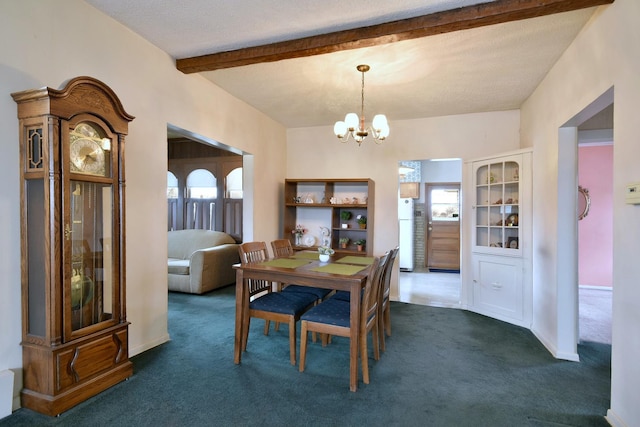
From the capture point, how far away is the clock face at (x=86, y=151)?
2.06 meters

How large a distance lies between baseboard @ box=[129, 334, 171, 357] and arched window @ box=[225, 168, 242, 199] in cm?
324

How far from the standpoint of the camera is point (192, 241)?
558cm

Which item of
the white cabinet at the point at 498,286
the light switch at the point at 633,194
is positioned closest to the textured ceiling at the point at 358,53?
the light switch at the point at 633,194

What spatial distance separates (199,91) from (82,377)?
2.64 m

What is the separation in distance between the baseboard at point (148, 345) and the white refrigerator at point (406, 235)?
16.0 feet

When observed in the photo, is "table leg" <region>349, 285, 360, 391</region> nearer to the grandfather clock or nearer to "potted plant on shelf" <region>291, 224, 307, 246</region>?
the grandfather clock

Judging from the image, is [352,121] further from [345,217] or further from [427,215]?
[427,215]

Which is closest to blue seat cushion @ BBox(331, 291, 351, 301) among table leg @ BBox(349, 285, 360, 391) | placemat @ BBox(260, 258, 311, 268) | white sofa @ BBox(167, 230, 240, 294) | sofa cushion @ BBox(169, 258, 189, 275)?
placemat @ BBox(260, 258, 311, 268)

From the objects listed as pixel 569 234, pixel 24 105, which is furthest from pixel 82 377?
pixel 569 234

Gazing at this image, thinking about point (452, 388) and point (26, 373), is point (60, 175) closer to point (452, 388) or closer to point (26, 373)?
point (26, 373)

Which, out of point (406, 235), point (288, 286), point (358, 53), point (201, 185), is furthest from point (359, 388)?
point (406, 235)

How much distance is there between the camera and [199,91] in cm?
338

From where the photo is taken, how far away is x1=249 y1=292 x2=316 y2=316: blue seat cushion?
270 cm

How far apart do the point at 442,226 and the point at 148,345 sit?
5968 millimetres
